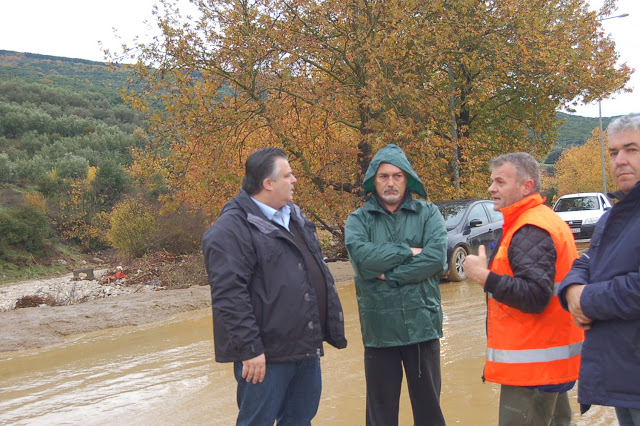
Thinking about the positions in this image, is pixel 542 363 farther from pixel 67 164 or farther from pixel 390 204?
pixel 67 164

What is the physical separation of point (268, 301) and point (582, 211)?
19.2 meters

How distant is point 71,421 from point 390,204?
354 centimetres

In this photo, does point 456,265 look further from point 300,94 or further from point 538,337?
point 538,337

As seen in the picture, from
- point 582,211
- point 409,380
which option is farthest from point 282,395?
point 582,211

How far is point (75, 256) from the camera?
34344mm

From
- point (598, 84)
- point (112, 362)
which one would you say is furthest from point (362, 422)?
point (598, 84)

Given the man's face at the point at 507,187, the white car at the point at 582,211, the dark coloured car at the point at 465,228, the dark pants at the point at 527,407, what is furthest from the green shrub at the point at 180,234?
the dark pants at the point at 527,407

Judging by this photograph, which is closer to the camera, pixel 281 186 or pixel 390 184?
pixel 281 186

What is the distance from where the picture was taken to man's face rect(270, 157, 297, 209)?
348cm

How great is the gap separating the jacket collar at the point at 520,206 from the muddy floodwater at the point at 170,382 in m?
2.06

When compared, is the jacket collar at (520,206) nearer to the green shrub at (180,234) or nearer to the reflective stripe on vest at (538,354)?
the reflective stripe on vest at (538,354)

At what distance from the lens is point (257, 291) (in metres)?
3.23

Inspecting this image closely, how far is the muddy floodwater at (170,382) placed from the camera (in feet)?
16.4

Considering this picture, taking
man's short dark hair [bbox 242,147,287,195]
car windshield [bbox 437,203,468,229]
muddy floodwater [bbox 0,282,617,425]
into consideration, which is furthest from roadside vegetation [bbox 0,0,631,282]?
man's short dark hair [bbox 242,147,287,195]
